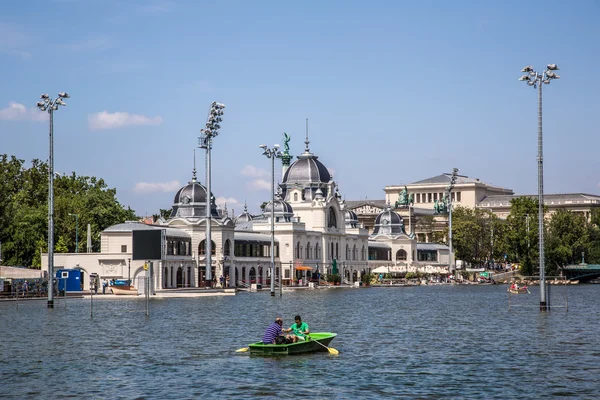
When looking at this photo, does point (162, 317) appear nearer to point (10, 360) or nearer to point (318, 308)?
point (318, 308)

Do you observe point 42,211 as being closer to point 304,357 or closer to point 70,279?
point 70,279

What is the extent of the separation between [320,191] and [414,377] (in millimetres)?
144021

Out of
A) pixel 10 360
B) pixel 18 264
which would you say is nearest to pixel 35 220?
pixel 18 264

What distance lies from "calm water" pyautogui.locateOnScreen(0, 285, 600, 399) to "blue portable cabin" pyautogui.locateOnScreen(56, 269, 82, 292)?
33.1 m

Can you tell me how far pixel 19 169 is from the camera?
558 ft

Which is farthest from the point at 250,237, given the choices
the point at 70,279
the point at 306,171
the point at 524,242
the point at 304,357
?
the point at 304,357

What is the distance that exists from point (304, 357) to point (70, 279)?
74.7 meters

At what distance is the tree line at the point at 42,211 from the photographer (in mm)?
149750

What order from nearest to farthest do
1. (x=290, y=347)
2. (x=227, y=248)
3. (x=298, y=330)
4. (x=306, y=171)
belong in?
(x=290, y=347), (x=298, y=330), (x=227, y=248), (x=306, y=171)

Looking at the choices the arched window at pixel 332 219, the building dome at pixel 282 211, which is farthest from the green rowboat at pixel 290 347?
the arched window at pixel 332 219

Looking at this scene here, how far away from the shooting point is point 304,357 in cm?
5144

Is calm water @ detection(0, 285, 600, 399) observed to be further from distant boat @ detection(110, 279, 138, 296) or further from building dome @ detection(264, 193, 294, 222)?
building dome @ detection(264, 193, 294, 222)

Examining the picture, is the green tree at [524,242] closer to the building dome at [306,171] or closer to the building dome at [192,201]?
the building dome at [306,171]

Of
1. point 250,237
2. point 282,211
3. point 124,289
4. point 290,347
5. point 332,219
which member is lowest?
point 290,347
